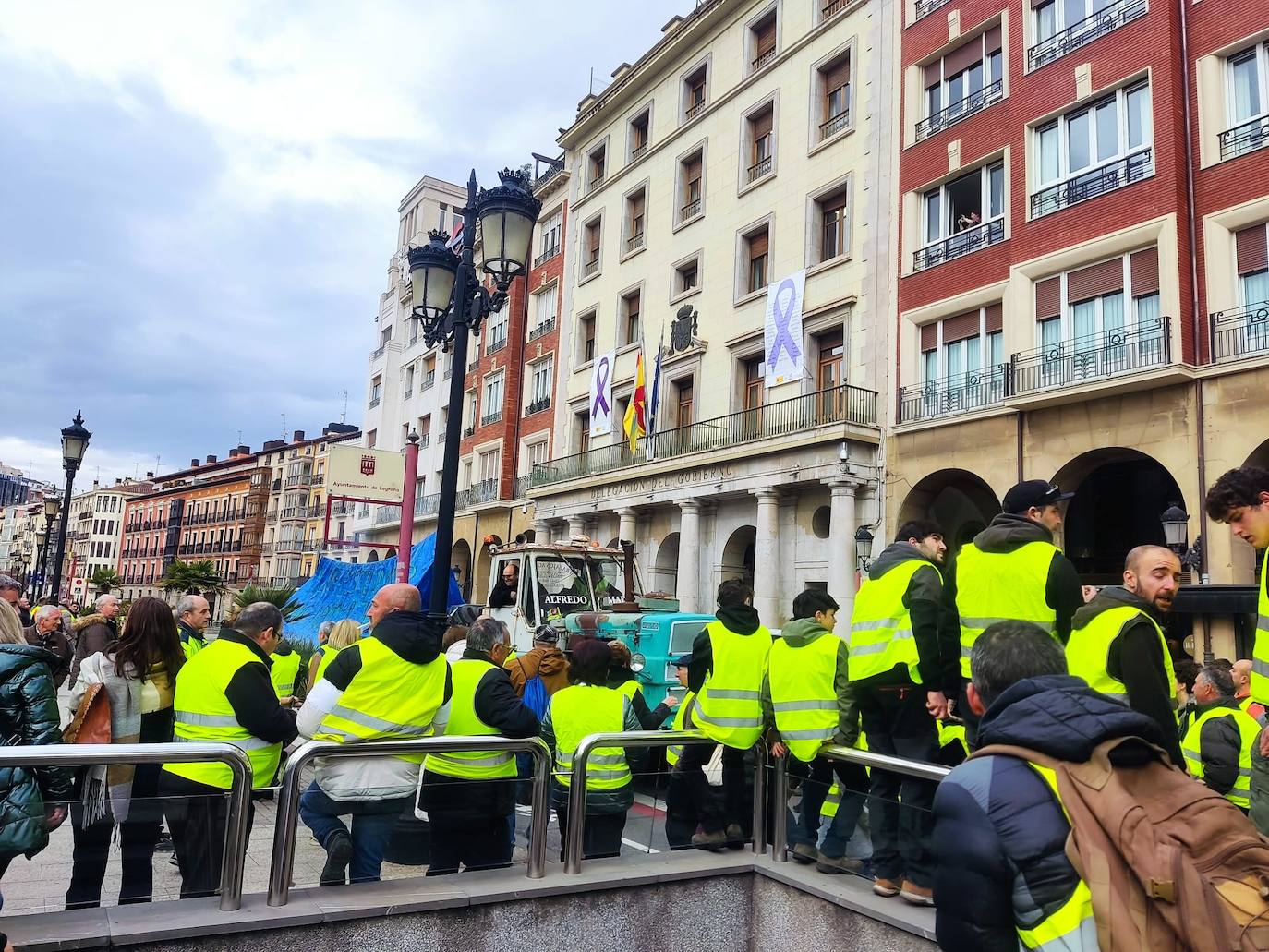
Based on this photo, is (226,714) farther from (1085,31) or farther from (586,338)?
(586,338)

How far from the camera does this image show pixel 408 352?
49094 mm

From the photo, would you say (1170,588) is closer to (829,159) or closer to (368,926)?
(368,926)

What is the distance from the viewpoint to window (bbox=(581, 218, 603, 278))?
33125 millimetres

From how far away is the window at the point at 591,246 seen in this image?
33125 mm

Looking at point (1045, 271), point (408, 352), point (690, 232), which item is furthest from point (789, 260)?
point (408, 352)

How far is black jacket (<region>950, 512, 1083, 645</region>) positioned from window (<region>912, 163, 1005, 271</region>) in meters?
15.7

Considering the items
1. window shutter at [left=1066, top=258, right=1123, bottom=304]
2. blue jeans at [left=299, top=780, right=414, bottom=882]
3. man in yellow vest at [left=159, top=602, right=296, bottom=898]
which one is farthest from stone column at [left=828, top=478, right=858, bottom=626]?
man in yellow vest at [left=159, top=602, right=296, bottom=898]

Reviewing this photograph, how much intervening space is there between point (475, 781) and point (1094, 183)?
16740mm

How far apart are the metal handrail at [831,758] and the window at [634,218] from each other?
26.8 m

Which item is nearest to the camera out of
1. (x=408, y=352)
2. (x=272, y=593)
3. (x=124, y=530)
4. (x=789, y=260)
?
(x=272, y=593)

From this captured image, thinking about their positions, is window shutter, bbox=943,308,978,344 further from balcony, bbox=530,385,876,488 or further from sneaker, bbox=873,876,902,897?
sneaker, bbox=873,876,902,897

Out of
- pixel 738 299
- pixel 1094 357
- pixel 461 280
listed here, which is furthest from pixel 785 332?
pixel 461 280

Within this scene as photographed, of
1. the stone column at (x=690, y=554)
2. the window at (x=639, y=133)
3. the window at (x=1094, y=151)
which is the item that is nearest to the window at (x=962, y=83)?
the window at (x=1094, y=151)

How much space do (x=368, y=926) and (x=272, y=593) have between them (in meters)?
19.6
